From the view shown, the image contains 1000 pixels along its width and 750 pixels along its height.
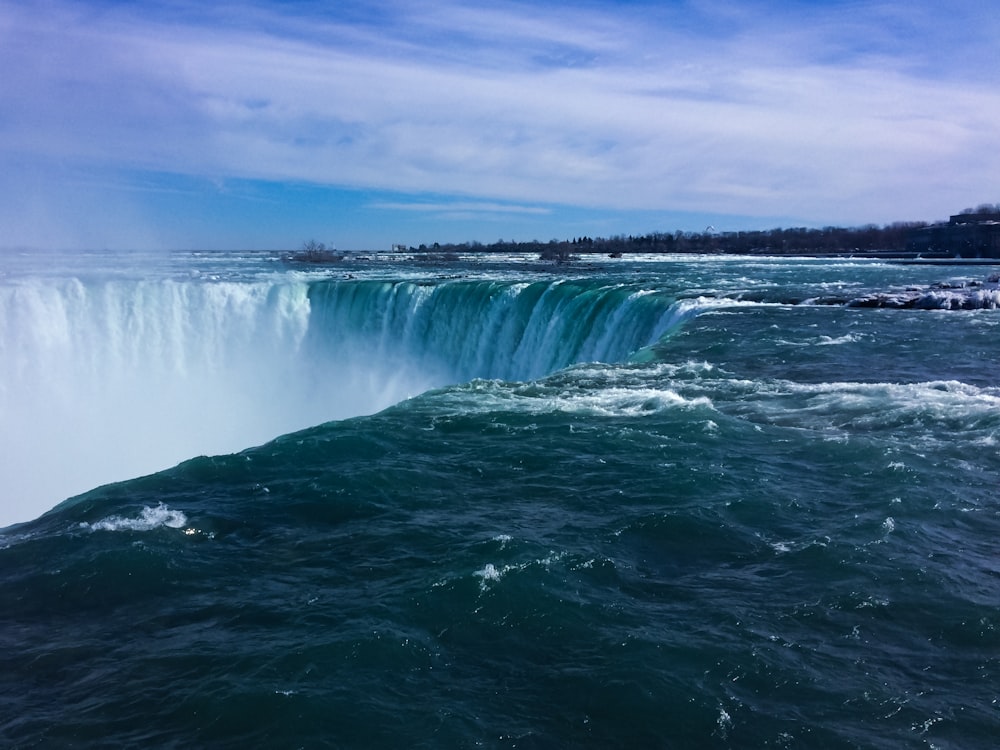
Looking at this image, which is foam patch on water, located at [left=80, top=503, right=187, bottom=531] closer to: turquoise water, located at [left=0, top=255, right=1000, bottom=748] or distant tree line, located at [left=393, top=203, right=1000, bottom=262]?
turquoise water, located at [left=0, top=255, right=1000, bottom=748]

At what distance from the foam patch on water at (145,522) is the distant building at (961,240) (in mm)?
72203

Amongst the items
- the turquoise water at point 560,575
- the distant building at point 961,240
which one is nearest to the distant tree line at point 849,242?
the distant building at point 961,240

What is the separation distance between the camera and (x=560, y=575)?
775 cm

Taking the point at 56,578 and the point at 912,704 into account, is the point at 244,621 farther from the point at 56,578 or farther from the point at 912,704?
the point at 912,704

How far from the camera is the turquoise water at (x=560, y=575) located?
226 inches

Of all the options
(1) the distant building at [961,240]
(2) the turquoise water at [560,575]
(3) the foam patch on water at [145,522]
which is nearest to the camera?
(2) the turquoise water at [560,575]

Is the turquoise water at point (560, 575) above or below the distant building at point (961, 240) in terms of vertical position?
below

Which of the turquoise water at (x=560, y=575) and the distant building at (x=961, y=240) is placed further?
the distant building at (x=961, y=240)

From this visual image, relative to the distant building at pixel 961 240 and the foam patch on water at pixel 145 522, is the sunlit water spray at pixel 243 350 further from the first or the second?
the distant building at pixel 961 240

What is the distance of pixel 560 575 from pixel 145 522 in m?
4.90

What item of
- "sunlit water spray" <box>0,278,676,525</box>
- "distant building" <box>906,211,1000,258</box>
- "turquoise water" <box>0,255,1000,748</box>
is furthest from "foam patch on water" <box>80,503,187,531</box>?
"distant building" <box>906,211,1000,258</box>

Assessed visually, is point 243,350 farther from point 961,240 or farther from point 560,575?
point 961,240

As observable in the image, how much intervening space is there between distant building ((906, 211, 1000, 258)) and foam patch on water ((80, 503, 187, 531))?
72.2m

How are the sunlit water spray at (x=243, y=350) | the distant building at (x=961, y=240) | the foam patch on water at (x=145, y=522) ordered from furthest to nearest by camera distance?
the distant building at (x=961, y=240)
the sunlit water spray at (x=243, y=350)
the foam patch on water at (x=145, y=522)
